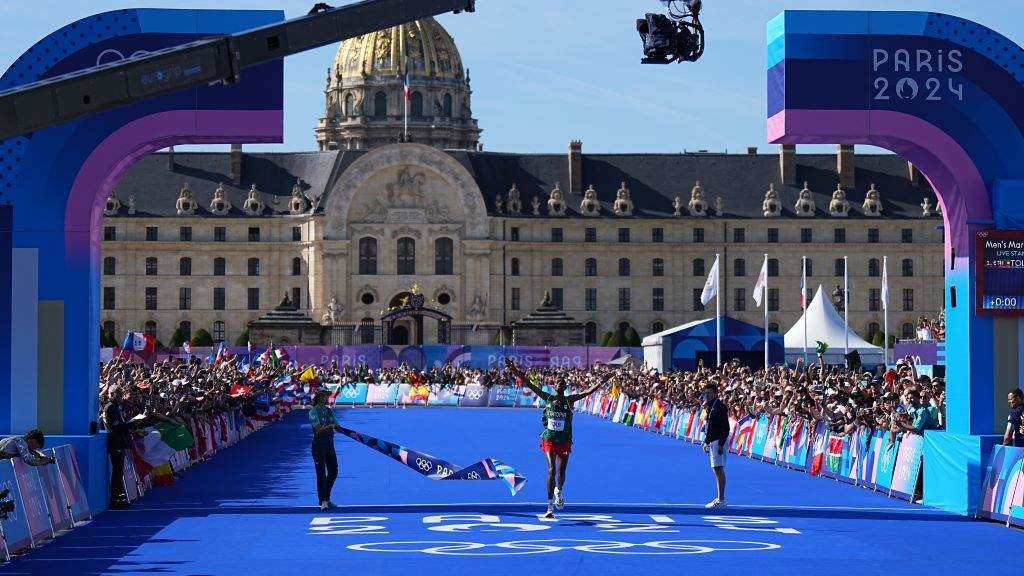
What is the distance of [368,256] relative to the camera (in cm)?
11656

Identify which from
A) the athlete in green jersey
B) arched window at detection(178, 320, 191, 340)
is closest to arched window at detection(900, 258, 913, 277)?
arched window at detection(178, 320, 191, 340)

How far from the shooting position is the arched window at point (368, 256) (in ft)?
382

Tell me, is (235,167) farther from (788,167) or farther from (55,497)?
(55,497)

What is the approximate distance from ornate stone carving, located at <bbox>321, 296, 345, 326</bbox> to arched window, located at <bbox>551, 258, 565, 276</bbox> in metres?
13.8

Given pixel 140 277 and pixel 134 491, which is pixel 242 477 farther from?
pixel 140 277

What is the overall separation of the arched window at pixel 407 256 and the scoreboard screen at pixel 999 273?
304 ft

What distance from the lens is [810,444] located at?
1235 inches

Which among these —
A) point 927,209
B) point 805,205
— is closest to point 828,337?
point 805,205

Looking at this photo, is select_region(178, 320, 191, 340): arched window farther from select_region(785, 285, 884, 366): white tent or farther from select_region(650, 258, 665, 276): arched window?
select_region(785, 285, 884, 366): white tent

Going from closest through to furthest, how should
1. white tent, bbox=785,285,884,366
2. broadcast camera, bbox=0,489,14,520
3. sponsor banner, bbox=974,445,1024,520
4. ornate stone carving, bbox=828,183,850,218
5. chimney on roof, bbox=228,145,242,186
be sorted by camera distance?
broadcast camera, bbox=0,489,14,520 < sponsor banner, bbox=974,445,1024,520 < white tent, bbox=785,285,884,366 < ornate stone carving, bbox=828,183,850,218 < chimney on roof, bbox=228,145,242,186

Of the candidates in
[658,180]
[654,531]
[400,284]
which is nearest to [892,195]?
[658,180]

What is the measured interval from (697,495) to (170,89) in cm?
1116

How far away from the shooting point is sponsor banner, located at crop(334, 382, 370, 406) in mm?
73000

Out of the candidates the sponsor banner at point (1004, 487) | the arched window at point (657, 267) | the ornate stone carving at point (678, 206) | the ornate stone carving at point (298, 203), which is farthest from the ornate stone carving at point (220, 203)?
the sponsor banner at point (1004, 487)
